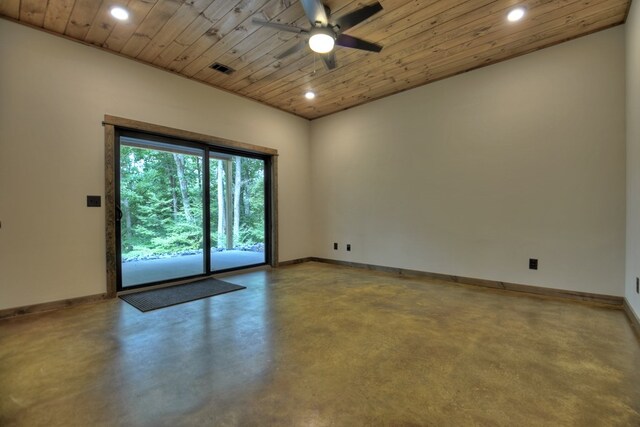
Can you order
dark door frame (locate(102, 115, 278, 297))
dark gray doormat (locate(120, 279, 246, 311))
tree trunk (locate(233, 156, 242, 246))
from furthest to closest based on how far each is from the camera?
tree trunk (locate(233, 156, 242, 246)) < dark door frame (locate(102, 115, 278, 297)) < dark gray doormat (locate(120, 279, 246, 311))

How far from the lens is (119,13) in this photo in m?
2.68

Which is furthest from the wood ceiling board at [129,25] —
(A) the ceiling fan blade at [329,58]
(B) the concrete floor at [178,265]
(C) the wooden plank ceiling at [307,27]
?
(B) the concrete floor at [178,265]

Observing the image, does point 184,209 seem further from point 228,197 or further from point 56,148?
point 56,148

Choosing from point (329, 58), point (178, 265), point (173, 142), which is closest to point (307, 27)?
point (329, 58)

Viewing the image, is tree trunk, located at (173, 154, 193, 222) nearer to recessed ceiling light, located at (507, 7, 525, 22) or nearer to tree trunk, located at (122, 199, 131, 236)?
tree trunk, located at (122, 199, 131, 236)

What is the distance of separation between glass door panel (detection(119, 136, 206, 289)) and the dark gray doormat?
0.28m

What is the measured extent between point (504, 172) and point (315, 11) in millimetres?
2897

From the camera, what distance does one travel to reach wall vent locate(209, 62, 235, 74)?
12.1 feet

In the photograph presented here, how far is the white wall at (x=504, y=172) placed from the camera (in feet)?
9.96

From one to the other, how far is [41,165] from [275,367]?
311 centimetres

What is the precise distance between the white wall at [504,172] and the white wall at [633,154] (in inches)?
8.1

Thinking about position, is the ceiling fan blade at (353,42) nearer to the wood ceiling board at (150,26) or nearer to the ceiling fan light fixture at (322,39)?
the ceiling fan light fixture at (322,39)

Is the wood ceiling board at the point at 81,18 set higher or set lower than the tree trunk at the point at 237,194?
higher

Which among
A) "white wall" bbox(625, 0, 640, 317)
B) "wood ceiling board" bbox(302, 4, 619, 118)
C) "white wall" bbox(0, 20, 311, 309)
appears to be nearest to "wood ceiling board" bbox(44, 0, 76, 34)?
"white wall" bbox(0, 20, 311, 309)
